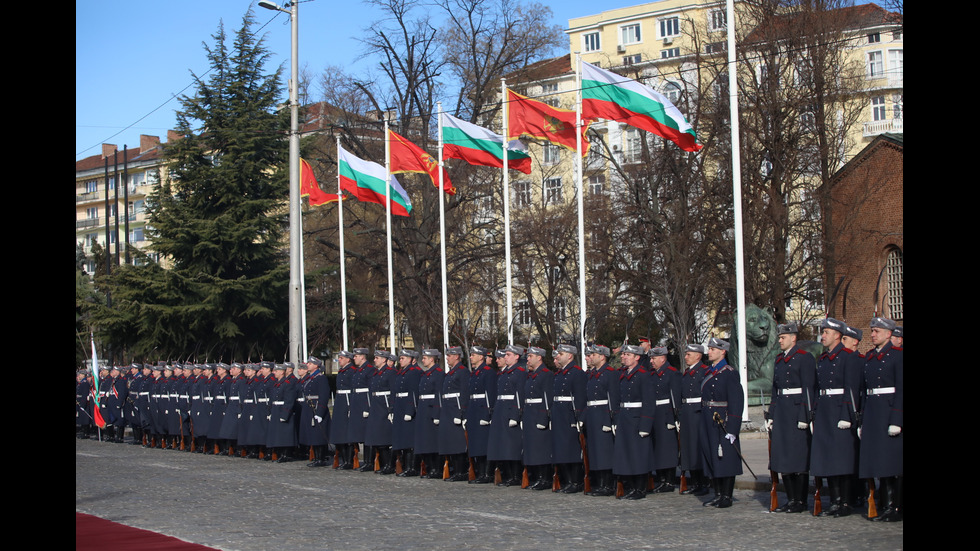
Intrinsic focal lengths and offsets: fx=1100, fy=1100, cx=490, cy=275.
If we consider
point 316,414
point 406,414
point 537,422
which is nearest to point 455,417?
point 406,414

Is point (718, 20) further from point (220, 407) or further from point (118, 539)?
point (118, 539)

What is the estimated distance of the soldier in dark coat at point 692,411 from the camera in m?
13.1

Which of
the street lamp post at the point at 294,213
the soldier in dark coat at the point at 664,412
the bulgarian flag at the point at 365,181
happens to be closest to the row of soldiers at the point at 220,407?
the street lamp post at the point at 294,213

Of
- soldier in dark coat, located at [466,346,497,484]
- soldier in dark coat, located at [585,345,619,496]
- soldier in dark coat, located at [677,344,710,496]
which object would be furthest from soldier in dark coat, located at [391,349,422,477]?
soldier in dark coat, located at [677,344,710,496]

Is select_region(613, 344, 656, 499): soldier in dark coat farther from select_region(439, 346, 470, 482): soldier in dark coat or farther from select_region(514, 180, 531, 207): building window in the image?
select_region(514, 180, 531, 207): building window

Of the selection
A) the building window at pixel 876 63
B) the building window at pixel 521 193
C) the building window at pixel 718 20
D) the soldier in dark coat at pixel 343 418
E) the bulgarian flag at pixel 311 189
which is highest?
the building window at pixel 876 63

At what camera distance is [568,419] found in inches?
558

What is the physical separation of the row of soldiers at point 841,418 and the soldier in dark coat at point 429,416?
5.92 meters

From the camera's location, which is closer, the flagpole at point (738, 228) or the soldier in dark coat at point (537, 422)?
the soldier in dark coat at point (537, 422)

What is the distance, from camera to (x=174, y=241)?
1499 inches

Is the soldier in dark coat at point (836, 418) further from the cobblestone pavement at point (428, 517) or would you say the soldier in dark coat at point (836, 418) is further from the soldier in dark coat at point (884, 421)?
the cobblestone pavement at point (428, 517)

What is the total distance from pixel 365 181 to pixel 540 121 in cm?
649

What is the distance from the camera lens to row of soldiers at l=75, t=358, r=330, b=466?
760 inches
